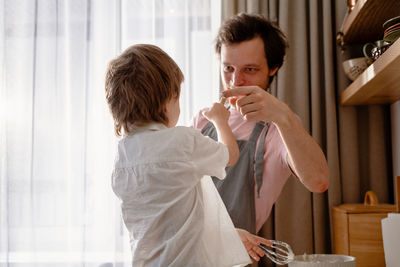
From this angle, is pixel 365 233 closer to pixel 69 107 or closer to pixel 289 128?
pixel 289 128

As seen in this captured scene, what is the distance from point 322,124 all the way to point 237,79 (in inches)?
32.7

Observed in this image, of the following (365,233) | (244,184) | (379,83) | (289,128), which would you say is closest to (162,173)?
(289,128)

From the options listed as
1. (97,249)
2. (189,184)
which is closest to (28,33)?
(97,249)

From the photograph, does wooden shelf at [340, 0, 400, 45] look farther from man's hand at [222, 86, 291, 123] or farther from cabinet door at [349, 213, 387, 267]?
cabinet door at [349, 213, 387, 267]

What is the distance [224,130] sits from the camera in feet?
3.85

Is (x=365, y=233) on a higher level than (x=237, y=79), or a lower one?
lower

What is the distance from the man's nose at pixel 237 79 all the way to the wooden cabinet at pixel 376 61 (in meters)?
0.42

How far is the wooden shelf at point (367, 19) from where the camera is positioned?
146 centimetres

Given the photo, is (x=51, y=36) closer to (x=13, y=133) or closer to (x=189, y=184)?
(x=13, y=133)

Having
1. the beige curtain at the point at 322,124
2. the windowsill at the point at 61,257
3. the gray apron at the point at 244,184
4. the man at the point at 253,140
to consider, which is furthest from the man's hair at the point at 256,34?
the windowsill at the point at 61,257

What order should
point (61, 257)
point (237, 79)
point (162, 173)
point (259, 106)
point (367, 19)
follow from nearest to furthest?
point (162, 173) < point (259, 106) < point (237, 79) < point (367, 19) < point (61, 257)

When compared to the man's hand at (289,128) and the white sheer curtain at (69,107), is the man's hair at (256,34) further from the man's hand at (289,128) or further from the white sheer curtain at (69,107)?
the white sheer curtain at (69,107)

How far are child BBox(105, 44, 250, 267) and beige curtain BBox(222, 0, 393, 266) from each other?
1.05 meters

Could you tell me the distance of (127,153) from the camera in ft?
3.40
